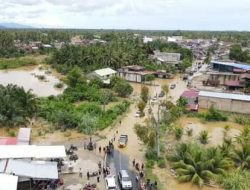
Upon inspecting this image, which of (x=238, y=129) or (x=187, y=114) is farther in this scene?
(x=187, y=114)

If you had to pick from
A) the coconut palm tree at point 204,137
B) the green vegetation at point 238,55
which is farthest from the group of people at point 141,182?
the green vegetation at point 238,55

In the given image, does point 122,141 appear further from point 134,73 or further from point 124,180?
point 134,73

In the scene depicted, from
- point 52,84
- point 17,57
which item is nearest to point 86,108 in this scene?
point 52,84

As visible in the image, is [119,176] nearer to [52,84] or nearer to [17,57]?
[52,84]

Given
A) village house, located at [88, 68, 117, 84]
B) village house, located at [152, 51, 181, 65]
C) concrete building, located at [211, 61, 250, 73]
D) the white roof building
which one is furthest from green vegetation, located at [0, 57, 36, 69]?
concrete building, located at [211, 61, 250, 73]

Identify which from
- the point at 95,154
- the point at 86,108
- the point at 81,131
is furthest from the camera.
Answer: the point at 86,108

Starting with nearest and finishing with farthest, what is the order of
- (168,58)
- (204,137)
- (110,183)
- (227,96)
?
(110,183) → (204,137) → (227,96) → (168,58)

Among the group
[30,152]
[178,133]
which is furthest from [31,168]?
[178,133]
